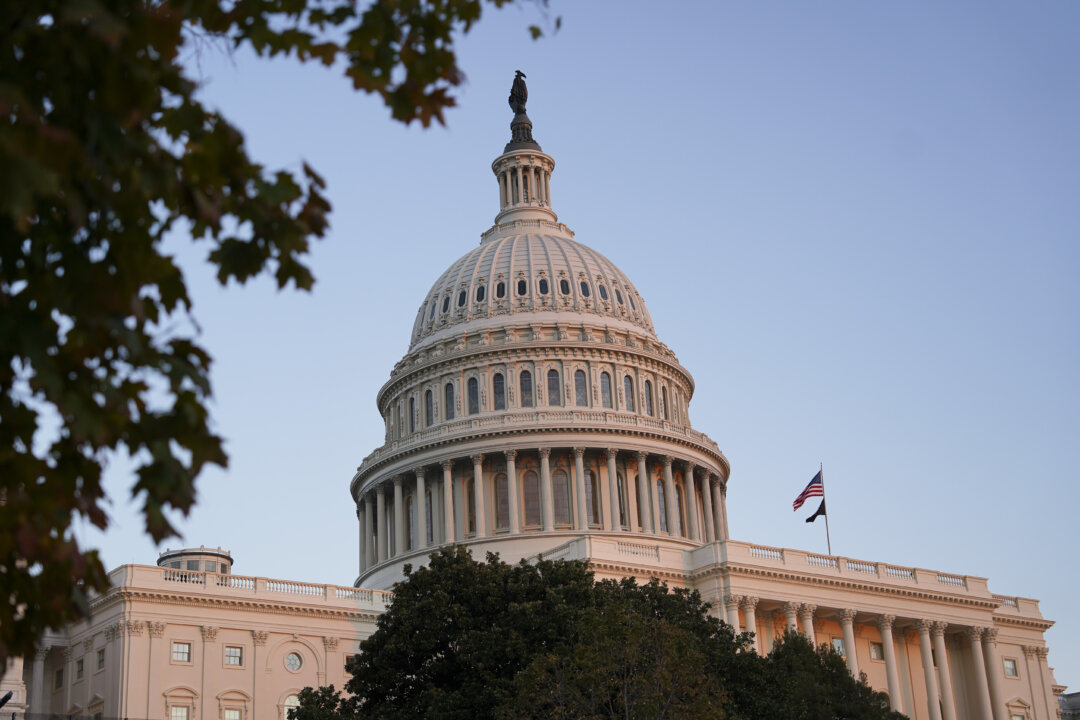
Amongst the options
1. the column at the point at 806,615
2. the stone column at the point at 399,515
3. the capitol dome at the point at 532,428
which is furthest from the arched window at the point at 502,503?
the column at the point at 806,615

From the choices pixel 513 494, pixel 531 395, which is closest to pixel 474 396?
pixel 531 395

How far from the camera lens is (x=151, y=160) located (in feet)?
33.3

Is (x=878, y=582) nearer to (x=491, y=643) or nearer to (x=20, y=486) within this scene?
(x=491, y=643)

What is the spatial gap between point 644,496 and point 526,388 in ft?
40.0

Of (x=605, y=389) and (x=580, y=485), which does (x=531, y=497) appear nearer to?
(x=580, y=485)

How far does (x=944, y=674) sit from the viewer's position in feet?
283

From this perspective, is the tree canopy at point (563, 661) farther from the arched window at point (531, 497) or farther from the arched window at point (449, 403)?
the arched window at point (449, 403)

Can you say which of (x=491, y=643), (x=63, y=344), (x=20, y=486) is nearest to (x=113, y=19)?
(x=63, y=344)

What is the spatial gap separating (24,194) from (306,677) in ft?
235

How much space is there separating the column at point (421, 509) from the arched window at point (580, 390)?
12.6 m

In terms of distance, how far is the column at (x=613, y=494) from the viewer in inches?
3844

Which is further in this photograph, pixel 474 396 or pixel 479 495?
pixel 474 396

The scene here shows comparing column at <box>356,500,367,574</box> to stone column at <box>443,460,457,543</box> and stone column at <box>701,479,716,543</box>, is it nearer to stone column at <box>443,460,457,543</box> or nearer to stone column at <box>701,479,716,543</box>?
stone column at <box>443,460,457,543</box>

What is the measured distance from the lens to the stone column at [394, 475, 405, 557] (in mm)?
102312
